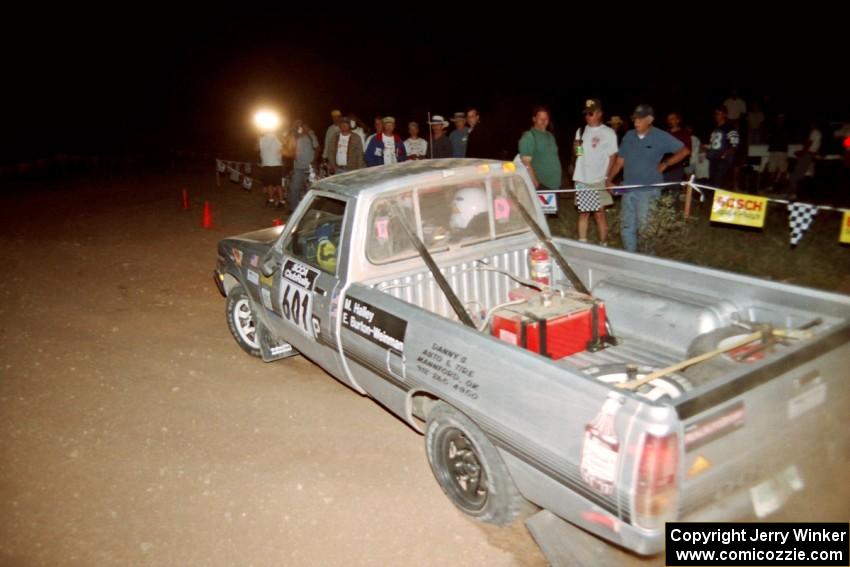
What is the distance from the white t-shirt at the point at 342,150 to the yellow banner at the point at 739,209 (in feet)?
22.2

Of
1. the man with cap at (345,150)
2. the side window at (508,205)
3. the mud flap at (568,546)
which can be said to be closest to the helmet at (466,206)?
the side window at (508,205)

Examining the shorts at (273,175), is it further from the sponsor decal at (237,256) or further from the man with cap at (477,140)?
the sponsor decal at (237,256)

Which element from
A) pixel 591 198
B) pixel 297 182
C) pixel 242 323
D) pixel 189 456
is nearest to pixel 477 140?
pixel 591 198

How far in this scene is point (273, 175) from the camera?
13.9 m

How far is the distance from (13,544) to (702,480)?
12.3 feet

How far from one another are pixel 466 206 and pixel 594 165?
4.19 metres

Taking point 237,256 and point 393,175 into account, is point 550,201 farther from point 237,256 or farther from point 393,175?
point 237,256

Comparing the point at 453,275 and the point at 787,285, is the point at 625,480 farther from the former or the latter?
the point at 453,275

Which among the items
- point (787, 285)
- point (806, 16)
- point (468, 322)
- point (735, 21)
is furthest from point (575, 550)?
point (806, 16)

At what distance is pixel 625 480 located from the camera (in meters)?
2.70

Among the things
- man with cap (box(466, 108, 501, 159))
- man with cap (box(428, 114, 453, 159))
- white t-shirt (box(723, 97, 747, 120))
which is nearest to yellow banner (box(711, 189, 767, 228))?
man with cap (box(466, 108, 501, 159))

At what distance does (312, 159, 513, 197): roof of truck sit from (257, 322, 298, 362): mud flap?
1536 millimetres

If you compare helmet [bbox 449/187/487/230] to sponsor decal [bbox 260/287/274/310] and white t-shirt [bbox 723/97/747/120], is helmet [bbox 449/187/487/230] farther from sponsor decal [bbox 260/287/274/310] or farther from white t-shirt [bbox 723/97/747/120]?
white t-shirt [bbox 723/97/747/120]

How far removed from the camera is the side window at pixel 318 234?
193 inches
